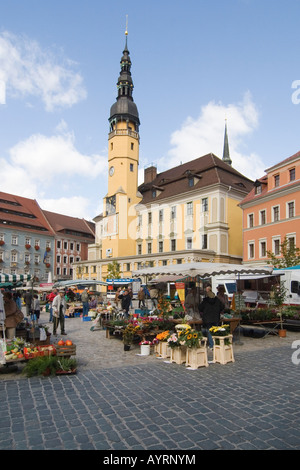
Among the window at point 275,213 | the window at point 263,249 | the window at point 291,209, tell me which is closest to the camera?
the window at point 291,209

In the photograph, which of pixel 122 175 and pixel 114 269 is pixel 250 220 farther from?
pixel 122 175

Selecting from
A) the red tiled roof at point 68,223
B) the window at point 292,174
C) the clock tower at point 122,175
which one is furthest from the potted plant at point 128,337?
the red tiled roof at point 68,223

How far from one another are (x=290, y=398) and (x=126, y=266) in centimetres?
4902

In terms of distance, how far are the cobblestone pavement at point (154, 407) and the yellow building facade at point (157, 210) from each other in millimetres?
34958

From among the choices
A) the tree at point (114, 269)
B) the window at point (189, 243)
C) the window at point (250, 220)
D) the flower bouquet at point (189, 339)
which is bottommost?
the flower bouquet at point (189, 339)

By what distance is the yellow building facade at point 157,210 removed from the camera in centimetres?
4541

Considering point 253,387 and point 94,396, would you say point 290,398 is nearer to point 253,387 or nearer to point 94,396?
point 253,387

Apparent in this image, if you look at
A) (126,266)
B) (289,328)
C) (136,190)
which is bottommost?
(289,328)

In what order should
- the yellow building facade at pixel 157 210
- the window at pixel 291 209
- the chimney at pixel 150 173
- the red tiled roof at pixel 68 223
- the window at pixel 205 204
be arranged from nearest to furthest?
1. the window at pixel 291 209
2. the yellow building facade at pixel 157 210
3. the window at pixel 205 204
4. the chimney at pixel 150 173
5. the red tiled roof at pixel 68 223

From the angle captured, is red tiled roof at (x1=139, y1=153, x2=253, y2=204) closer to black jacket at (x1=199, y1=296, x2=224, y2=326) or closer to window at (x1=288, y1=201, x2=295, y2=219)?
window at (x1=288, y1=201, x2=295, y2=219)

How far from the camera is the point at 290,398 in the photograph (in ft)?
21.7

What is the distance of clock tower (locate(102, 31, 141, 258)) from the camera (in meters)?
57.5

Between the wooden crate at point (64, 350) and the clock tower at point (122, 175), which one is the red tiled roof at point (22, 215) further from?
the wooden crate at point (64, 350)

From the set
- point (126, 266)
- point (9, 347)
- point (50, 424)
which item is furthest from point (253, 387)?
point (126, 266)
